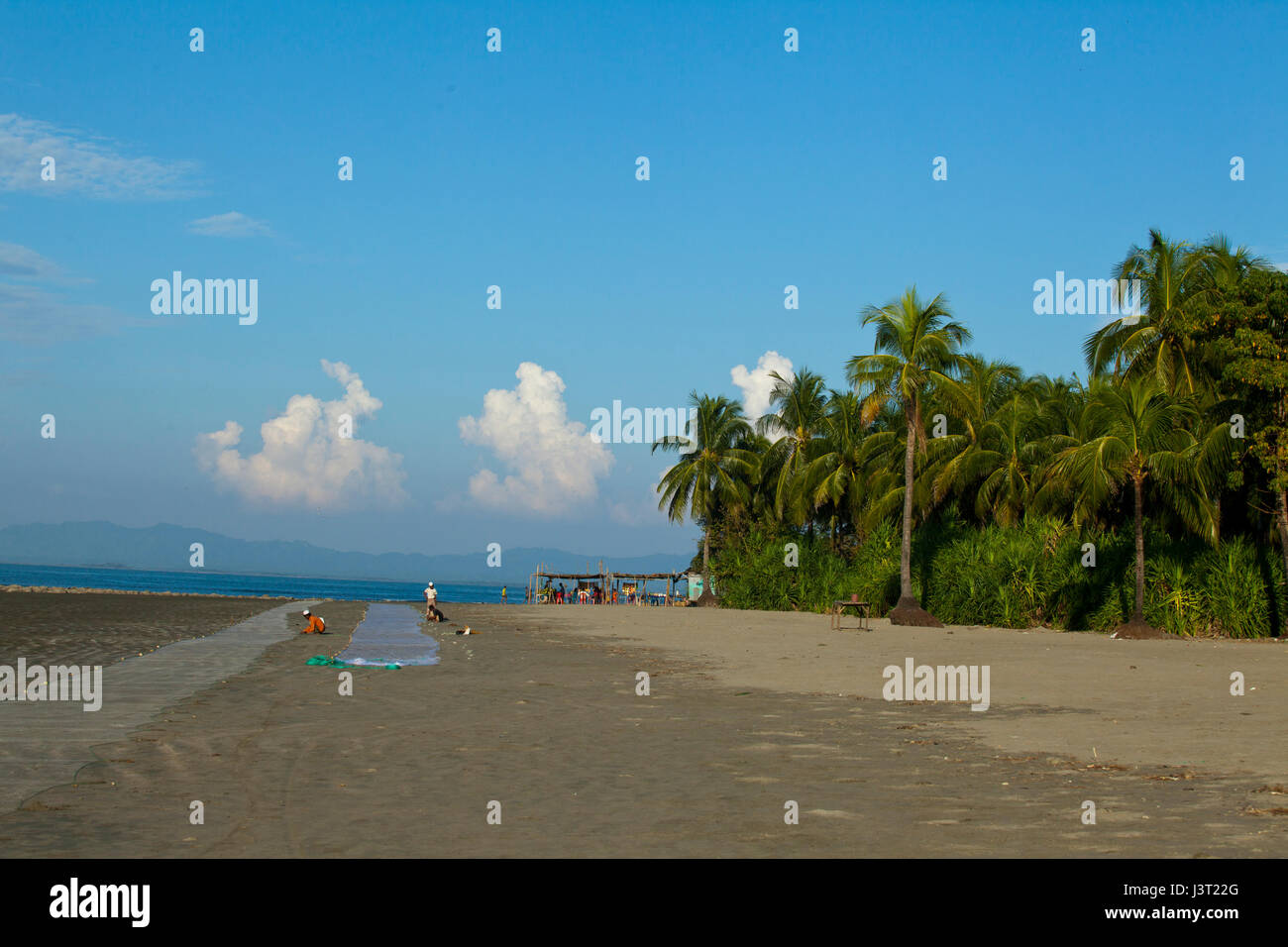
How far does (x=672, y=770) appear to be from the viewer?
32.9ft

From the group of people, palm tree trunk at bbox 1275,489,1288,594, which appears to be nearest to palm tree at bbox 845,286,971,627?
palm tree trunk at bbox 1275,489,1288,594

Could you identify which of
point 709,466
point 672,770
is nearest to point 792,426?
point 709,466

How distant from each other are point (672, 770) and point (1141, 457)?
26.3 meters

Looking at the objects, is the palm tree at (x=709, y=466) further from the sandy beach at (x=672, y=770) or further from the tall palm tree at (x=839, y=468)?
the sandy beach at (x=672, y=770)

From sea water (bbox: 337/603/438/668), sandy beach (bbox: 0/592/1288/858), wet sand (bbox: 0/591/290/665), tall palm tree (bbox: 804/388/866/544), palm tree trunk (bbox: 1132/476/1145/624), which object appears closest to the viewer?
sandy beach (bbox: 0/592/1288/858)

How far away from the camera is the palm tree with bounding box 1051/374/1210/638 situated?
3125cm

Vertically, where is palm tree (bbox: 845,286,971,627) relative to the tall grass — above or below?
→ above

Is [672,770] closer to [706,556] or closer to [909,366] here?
[909,366]

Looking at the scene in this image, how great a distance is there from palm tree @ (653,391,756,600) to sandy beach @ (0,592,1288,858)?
4602 cm

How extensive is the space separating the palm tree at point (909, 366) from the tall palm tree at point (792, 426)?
17223 mm

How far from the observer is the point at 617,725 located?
13078 millimetres

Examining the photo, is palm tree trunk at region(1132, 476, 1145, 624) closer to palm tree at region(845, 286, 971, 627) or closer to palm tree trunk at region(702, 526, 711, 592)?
palm tree at region(845, 286, 971, 627)
